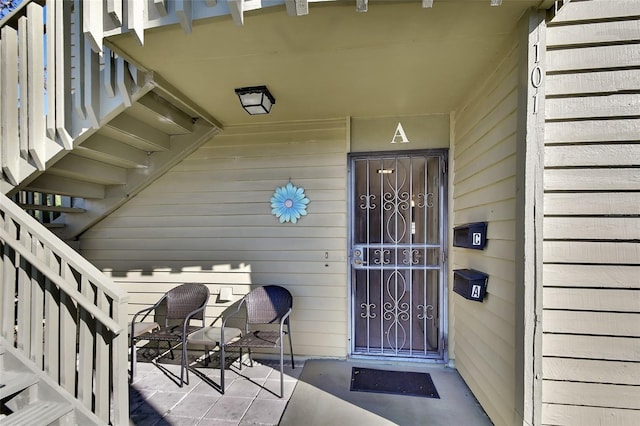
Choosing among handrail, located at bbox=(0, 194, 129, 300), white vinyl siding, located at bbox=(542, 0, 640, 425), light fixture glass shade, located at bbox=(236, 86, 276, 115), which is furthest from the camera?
light fixture glass shade, located at bbox=(236, 86, 276, 115)

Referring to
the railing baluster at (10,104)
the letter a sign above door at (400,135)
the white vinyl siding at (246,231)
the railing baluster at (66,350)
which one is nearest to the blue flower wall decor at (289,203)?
the white vinyl siding at (246,231)

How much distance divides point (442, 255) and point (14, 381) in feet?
10.2

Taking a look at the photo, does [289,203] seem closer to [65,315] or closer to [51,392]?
[65,315]

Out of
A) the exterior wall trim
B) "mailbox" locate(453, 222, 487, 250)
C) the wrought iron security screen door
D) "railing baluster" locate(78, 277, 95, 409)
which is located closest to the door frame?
the wrought iron security screen door

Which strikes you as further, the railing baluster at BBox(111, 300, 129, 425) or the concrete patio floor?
the concrete patio floor

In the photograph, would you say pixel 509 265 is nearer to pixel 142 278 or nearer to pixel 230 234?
pixel 230 234

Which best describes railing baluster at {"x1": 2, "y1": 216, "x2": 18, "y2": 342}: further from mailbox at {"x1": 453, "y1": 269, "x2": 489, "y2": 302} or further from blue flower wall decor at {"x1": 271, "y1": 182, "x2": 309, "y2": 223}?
mailbox at {"x1": 453, "y1": 269, "x2": 489, "y2": 302}

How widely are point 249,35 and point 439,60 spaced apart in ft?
3.95

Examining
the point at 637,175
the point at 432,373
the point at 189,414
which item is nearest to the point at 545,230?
the point at 637,175

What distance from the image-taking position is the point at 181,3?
1.43 m

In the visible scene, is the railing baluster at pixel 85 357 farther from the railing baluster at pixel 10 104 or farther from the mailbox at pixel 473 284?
the mailbox at pixel 473 284

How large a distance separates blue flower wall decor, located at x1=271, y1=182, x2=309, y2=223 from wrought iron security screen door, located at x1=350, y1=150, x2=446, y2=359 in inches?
19.9

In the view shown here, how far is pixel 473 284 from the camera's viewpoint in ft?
6.50

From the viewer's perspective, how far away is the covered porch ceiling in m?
1.49
